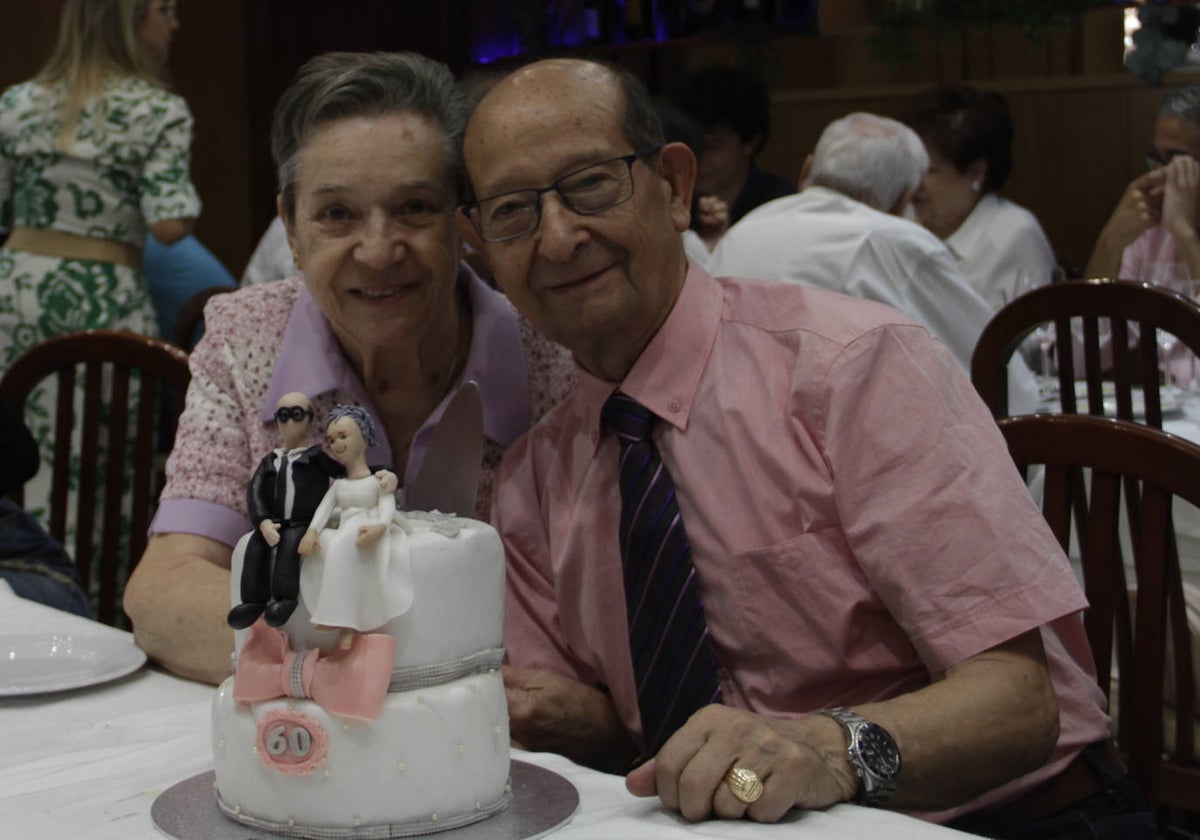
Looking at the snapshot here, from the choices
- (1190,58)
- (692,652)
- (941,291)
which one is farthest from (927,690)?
(1190,58)

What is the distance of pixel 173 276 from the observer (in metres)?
4.83

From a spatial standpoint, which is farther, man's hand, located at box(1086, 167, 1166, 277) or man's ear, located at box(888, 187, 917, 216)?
man's hand, located at box(1086, 167, 1166, 277)

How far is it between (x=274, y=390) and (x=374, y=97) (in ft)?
1.19

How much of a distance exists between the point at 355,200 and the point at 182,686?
54 centimetres

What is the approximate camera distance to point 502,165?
149cm

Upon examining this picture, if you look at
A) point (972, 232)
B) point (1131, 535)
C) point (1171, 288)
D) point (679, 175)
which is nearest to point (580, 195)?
point (679, 175)

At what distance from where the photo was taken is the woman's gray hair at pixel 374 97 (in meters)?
1.67

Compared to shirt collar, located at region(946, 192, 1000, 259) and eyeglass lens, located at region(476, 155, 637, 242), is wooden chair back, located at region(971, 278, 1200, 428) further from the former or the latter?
shirt collar, located at region(946, 192, 1000, 259)

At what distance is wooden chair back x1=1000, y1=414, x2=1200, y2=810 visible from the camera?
5.06ft

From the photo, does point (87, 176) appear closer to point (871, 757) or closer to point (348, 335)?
point (348, 335)

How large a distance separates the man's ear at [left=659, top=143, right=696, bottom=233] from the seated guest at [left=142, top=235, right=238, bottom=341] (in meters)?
3.41

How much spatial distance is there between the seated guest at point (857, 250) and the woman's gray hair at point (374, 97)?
163 cm

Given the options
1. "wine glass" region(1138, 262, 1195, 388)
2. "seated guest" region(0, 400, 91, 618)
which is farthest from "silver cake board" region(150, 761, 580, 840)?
"wine glass" region(1138, 262, 1195, 388)

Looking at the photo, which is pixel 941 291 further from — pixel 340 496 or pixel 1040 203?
pixel 1040 203
